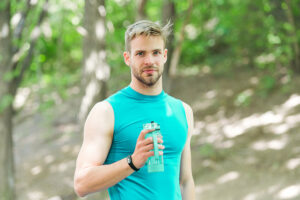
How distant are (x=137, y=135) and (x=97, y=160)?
0.27 metres

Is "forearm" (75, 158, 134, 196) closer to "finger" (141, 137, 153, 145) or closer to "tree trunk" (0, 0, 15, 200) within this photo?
"finger" (141, 137, 153, 145)

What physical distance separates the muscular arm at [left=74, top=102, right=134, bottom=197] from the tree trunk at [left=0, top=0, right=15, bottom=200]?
526cm

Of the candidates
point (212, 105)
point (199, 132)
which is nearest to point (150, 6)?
point (212, 105)

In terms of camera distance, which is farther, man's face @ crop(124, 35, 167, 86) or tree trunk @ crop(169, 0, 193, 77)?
tree trunk @ crop(169, 0, 193, 77)

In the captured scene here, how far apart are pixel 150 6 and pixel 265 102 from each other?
7198 mm

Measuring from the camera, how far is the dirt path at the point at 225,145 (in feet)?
26.3

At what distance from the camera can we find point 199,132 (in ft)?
35.3

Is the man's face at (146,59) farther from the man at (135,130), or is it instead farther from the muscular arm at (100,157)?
the muscular arm at (100,157)

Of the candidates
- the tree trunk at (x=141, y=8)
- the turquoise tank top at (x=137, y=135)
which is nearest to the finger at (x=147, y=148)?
the turquoise tank top at (x=137, y=135)

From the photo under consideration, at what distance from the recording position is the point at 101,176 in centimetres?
190

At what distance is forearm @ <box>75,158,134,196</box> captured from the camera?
1888 mm

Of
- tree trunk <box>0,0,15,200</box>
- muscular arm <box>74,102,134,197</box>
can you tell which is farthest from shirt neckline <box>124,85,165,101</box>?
tree trunk <box>0,0,15,200</box>

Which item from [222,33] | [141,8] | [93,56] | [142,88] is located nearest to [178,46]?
[141,8]

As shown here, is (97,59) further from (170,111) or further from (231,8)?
(231,8)
